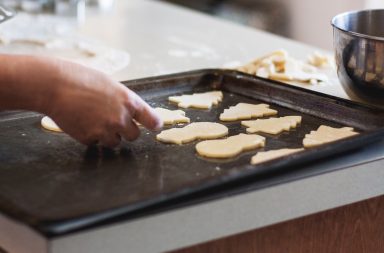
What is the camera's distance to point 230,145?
4.12ft

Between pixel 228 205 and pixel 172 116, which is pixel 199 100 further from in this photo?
pixel 228 205

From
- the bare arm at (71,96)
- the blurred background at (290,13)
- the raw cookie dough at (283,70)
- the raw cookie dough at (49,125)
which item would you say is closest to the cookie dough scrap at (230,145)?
the bare arm at (71,96)

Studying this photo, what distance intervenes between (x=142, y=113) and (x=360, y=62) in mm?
439

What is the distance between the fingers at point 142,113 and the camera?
3.96 ft

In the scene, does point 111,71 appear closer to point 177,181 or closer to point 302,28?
point 177,181

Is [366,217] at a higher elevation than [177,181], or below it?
below

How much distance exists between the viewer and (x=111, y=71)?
1.78m

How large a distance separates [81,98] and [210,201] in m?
0.24

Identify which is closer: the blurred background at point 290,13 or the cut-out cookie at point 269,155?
the cut-out cookie at point 269,155

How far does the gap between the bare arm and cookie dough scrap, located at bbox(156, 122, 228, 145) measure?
0.09 meters

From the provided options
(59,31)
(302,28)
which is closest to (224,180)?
(59,31)

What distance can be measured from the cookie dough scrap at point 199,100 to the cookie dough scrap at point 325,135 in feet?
0.74

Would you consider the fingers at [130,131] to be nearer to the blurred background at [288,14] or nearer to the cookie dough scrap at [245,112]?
the cookie dough scrap at [245,112]

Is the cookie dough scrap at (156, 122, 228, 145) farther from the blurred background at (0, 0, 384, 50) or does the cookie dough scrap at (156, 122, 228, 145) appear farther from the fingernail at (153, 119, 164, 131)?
the blurred background at (0, 0, 384, 50)
